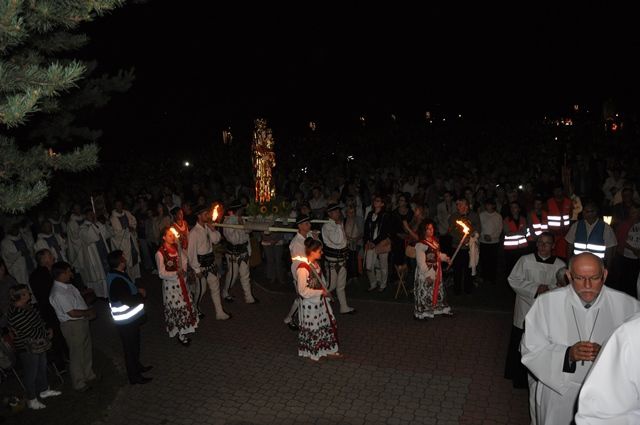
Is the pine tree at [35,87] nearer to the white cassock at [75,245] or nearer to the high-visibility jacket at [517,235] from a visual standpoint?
the white cassock at [75,245]

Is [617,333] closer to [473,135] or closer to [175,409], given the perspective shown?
[175,409]

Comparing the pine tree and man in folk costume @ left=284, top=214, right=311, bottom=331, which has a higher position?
the pine tree

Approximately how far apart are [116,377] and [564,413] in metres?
5.64

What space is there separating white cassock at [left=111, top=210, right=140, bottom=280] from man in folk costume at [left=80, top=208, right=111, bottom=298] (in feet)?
1.47

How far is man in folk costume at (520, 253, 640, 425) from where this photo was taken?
3.95m

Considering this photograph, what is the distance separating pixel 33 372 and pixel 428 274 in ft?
18.2

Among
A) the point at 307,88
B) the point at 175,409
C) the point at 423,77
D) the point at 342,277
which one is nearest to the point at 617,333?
the point at 175,409

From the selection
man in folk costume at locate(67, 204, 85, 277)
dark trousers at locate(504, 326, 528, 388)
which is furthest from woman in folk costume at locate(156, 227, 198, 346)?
dark trousers at locate(504, 326, 528, 388)

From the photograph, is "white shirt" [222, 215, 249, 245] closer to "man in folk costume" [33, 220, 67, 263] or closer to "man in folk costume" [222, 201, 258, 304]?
"man in folk costume" [222, 201, 258, 304]

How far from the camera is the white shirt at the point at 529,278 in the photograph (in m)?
5.97

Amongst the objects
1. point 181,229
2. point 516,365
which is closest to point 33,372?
point 181,229

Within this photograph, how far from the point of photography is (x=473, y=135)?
27516 millimetres

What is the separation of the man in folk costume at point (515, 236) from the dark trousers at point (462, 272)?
2.34 ft

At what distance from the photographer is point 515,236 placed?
9570 millimetres
